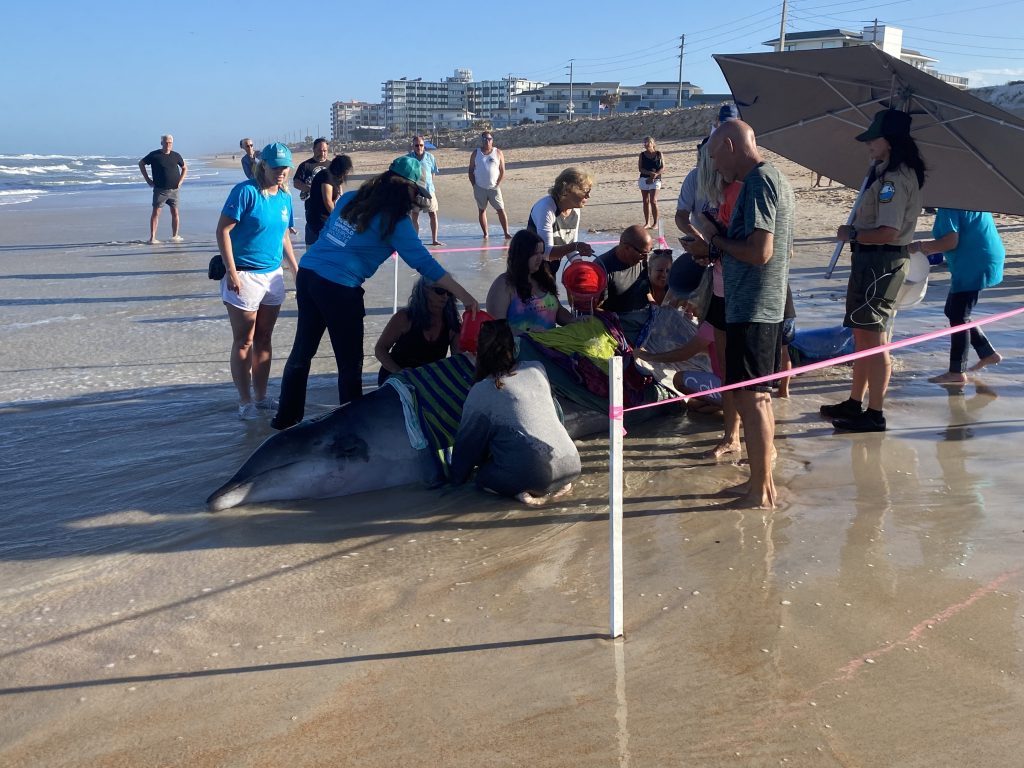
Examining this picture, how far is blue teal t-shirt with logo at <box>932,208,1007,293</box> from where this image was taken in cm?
625

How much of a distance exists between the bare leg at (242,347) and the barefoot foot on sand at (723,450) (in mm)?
2871

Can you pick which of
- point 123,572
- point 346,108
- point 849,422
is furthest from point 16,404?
point 346,108

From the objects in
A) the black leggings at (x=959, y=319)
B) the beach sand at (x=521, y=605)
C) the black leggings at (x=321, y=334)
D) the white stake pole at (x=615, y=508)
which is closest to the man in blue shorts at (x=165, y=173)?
the beach sand at (x=521, y=605)

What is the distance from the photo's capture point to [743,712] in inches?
112

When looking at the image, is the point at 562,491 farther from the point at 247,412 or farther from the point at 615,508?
the point at 247,412

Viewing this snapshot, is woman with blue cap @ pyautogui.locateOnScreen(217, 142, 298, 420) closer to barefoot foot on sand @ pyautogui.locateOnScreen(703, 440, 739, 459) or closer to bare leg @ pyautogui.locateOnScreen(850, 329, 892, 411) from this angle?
barefoot foot on sand @ pyautogui.locateOnScreen(703, 440, 739, 459)

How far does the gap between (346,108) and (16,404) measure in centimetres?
18968

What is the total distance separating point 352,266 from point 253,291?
840mm

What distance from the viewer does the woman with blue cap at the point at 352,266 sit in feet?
16.5

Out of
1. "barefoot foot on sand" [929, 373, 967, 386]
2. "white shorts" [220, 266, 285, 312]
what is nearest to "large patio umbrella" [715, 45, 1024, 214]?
"barefoot foot on sand" [929, 373, 967, 386]

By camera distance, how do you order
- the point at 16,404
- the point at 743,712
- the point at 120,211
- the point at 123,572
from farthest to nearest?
the point at 120,211 → the point at 16,404 → the point at 123,572 → the point at 743,712

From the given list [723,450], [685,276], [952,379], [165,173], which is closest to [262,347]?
[685,276]

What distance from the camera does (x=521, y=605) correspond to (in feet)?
11.7

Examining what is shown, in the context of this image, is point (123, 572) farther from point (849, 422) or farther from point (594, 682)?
point (849, 422)
